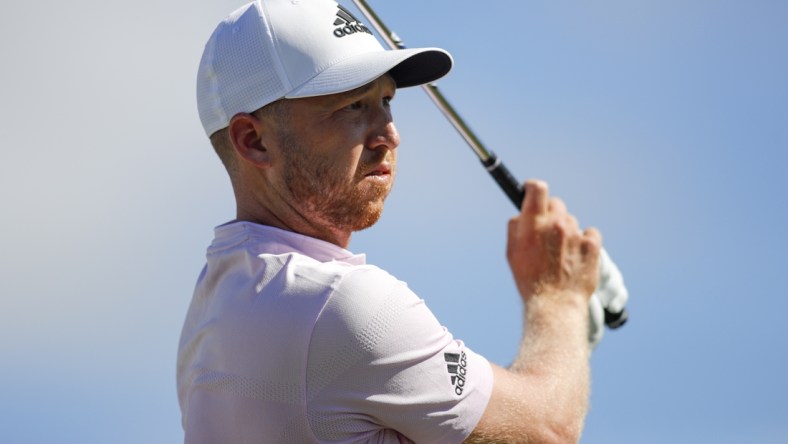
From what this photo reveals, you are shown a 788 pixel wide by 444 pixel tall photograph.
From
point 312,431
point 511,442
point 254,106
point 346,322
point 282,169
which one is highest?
point 254,106

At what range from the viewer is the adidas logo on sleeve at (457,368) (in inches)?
132

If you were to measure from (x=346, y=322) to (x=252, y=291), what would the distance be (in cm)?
36

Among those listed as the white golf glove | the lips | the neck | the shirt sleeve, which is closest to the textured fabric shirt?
the shirt sleeve

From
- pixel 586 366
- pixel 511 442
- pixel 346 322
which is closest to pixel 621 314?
pixel 586 366

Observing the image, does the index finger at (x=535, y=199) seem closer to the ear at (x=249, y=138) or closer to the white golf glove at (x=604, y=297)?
the white golf glove at (x=604, y=297)

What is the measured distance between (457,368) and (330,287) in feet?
1.62

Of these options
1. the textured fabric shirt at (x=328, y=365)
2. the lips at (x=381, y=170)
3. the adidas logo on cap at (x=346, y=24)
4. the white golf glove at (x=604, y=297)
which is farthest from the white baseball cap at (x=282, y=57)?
the white golf glove at (x=604, y=297)

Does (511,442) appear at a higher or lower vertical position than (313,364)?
lower

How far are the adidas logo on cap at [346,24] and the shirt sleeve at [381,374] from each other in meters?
1.03

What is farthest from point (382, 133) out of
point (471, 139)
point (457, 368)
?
point (471, 139)

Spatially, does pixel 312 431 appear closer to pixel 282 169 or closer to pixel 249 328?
pixel 249 328

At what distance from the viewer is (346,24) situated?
13.2 ft

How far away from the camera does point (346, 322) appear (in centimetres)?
323

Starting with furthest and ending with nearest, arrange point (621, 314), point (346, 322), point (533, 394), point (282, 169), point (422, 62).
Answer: point (621, 314)
point (422, 62)
point (282, 169)
point (533, 394)
point (346, 322)
